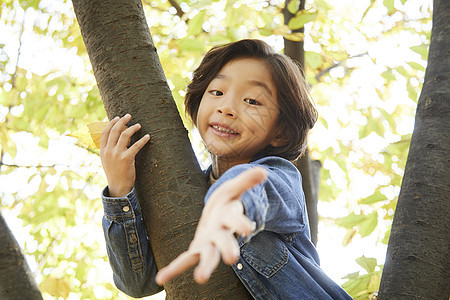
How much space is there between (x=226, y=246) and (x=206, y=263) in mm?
31

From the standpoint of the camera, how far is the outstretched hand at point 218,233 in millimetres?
529

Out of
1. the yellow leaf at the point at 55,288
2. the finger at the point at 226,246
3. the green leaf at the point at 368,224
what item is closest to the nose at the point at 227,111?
the finger at the point at 226,246

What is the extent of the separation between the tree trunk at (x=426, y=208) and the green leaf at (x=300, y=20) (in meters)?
0.69

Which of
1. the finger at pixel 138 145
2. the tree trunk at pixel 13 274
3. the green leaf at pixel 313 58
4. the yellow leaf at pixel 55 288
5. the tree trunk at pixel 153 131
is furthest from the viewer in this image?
the yellow leaf at pixel 55 288

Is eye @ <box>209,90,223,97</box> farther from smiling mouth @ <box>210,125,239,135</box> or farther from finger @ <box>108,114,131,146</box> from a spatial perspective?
finger @ <box>108,114,131,146</box>

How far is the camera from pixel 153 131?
4.25ft

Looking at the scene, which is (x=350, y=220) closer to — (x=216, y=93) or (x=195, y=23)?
(x=216, y=93)

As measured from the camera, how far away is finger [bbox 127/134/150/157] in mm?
1270

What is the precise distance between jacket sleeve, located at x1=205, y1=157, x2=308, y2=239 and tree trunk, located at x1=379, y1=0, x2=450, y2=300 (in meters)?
0.27

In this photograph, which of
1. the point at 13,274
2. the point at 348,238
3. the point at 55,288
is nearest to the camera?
the point at 13,274

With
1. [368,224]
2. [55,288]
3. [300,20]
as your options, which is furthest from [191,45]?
[55,288]

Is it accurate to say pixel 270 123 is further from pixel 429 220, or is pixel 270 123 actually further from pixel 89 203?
pixel 89 203

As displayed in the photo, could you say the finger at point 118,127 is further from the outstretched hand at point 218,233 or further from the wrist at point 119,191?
the outstretched hand at point 218,233

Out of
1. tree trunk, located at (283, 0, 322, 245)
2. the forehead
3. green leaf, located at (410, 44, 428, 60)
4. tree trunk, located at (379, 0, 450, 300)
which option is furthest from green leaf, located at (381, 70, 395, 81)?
the forehead
